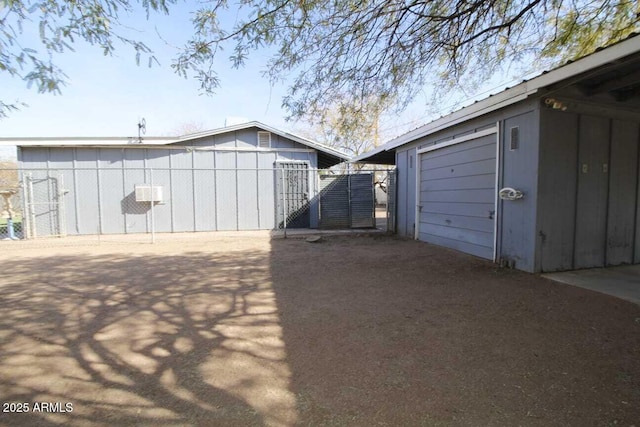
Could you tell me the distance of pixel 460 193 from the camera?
22.7 ft

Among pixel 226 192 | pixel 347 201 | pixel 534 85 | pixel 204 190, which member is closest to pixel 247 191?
A: pixel 226 192

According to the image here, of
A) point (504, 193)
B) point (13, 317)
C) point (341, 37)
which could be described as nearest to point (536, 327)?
point (504, 193)

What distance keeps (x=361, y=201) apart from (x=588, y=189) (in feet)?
22.7

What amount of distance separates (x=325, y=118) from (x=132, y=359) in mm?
4360

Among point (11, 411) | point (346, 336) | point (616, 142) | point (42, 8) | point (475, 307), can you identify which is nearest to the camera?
point (11, 411)

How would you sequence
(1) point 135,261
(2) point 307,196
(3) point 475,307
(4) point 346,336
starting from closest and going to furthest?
(4) point 346,336
(3) point 475,307
(1) point 135,261
(2) point 307,196

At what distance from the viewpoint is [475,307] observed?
3.75 metres

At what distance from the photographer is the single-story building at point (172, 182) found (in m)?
10.1

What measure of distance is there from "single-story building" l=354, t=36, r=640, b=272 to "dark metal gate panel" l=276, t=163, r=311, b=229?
19.7ft

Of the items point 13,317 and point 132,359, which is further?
point 13,317

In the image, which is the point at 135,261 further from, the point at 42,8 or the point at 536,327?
the point at 536,327

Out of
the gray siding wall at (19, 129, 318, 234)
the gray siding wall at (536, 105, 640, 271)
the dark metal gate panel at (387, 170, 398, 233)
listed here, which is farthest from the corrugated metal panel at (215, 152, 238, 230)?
the gray siding wall at (536, 105, 640, 271)

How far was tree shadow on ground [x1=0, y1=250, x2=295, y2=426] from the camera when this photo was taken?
2.01 metres

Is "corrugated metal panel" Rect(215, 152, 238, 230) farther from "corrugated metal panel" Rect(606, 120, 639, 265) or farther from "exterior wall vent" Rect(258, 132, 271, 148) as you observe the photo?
"corrugated metal panel" Rect(606, 120, 639, 265)
